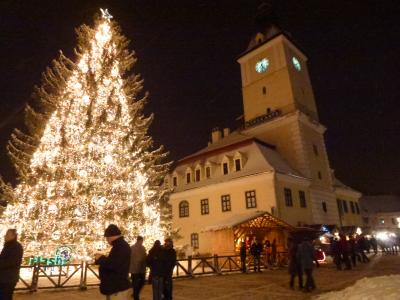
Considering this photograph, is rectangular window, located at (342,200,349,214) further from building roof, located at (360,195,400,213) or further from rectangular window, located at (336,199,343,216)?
building roof, located at (360,195,400,213)

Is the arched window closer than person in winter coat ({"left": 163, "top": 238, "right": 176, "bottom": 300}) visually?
No

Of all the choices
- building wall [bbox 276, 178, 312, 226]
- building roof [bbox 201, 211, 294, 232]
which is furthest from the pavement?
building wall [bbox 276, 178, 312, 226]

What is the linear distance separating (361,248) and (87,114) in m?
20.8

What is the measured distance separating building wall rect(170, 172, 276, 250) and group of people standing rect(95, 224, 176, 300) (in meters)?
14.6

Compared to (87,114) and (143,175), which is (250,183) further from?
(87,114)

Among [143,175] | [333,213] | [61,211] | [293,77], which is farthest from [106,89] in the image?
[333,213]

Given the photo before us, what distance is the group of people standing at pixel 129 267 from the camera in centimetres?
491

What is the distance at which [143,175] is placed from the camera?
18625 millimetres

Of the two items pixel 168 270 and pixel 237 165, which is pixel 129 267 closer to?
pixel 168 270

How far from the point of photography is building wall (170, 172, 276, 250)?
85.7 ft

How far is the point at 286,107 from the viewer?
33469 millimetres

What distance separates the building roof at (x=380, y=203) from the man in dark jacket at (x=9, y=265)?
269 feet

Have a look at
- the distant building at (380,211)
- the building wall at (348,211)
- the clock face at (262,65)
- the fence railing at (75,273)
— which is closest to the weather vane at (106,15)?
the fence railing at (75,273)

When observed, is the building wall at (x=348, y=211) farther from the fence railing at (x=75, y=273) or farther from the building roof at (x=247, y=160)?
the fence railing at (x=75, y=273)
